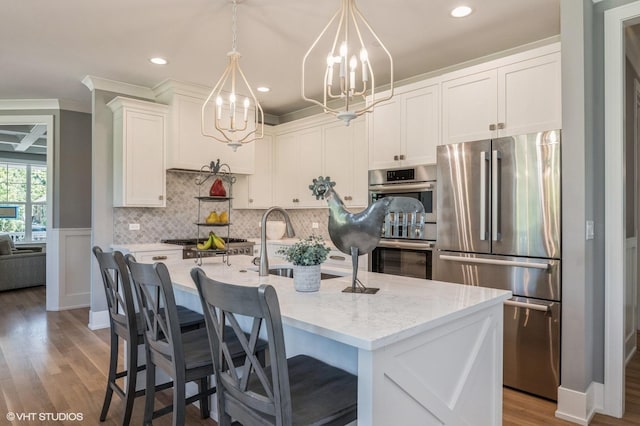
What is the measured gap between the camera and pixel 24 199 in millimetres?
9031

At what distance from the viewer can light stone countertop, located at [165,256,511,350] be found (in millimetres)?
1249

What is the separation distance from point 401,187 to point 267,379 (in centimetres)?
254

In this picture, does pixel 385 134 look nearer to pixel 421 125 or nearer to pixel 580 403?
pixel 421 125

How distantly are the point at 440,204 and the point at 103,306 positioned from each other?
3741mm

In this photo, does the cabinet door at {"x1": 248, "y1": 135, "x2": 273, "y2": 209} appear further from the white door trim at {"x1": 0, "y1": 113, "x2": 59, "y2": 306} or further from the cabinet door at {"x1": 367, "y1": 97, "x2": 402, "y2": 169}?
the white door trim at {"x1": 0, "y1": 113, "x2": 59, "y2": 306}

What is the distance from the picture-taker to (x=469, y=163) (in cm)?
300

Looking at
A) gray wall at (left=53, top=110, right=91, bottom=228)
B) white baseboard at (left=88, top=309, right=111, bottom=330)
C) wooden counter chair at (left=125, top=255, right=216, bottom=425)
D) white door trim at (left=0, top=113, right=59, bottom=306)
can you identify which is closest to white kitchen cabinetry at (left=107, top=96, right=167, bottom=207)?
→ white baseboard at (left=88, top=309, right=111, bottom=330)

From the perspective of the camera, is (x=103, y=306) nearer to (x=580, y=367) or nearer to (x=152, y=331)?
(x=152, y=331)

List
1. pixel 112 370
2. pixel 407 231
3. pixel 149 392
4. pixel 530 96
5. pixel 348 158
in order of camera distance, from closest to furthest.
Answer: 1. pixel 149 392
2. pixel 112 370
3. pixel 530 96
4. pixel 407 231
5. pixel 348 158

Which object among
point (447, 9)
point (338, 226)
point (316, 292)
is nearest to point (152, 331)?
point (316, 292)

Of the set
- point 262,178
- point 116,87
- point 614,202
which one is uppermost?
point 116,87

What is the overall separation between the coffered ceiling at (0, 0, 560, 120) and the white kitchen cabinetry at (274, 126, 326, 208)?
0.86 metres

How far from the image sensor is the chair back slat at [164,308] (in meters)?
1.66

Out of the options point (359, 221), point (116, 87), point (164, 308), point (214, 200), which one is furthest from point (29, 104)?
point (359, 221)
